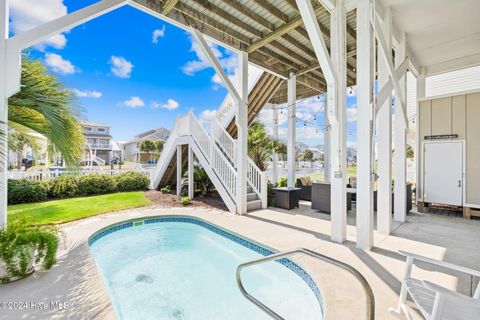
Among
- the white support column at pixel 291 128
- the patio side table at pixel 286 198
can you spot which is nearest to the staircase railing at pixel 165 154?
the white support column at pixel 291 128

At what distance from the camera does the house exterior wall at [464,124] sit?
21.5 feet

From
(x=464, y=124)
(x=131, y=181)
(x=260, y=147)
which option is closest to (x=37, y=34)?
(x=260, y=147)

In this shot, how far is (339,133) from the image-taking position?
15.0 ft

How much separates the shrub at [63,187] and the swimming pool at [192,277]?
4.46 m

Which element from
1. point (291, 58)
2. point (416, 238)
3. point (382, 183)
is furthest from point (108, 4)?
point (416, 238)

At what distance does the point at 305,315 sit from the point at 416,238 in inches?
144

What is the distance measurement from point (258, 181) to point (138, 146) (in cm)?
3434

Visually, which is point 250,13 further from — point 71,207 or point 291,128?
point 71,207

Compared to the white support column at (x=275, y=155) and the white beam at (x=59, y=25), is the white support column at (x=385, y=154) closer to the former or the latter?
the white support column at (x=275, y=155)

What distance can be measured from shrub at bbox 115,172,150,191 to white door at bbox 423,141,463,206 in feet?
37.8

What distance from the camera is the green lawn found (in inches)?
236

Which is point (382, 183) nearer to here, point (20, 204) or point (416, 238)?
point (416, 238)

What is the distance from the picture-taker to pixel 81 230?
5.16 metres

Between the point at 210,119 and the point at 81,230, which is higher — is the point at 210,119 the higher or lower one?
the higher one
